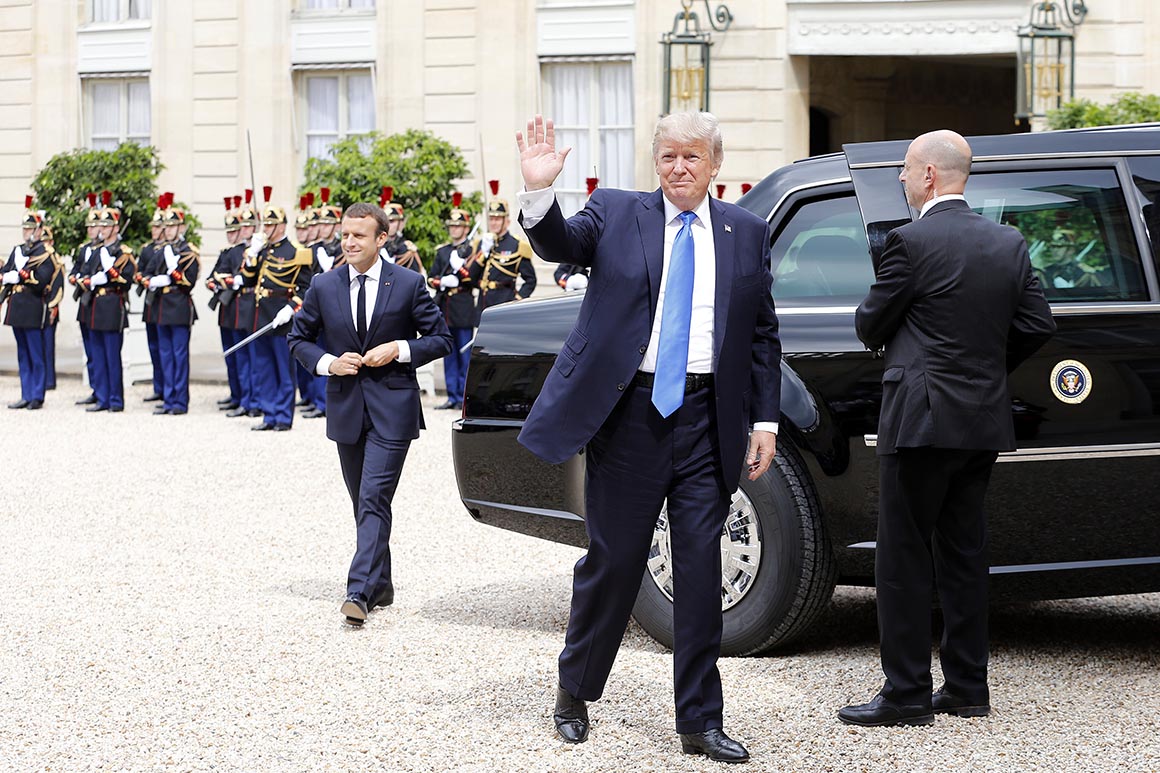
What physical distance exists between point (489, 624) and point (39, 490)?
195 inches

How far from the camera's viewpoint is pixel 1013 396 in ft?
17.8

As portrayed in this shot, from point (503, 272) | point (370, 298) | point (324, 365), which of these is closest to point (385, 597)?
point (324, 365)

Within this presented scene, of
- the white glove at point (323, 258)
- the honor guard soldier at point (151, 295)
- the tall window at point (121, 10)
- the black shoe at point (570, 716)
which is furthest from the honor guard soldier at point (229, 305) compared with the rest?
the black shoe at point (570, 716)

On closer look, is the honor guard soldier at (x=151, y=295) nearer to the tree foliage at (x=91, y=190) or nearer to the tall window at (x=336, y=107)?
the tree foliage at (x=91, y=190)

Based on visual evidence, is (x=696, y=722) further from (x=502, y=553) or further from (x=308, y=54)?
(x=308, y=54)

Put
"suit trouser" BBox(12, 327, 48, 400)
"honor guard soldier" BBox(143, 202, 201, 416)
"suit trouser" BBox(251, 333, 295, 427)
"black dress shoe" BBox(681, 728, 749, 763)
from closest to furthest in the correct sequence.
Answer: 1. "black dress shoe" BBox(681, 728, 749, 763)
2. "suit trouser" BBox(251, 333, 295, 427)
3. "honor guard soldier" BBox(143, 202, 201, 416)
4. "suit trouser" BBox(12, 327, 48, 400)

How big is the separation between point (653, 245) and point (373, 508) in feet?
8.06

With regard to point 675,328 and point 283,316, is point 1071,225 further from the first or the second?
point 283,316

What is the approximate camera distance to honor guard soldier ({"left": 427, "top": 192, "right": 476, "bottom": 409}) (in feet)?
53.5

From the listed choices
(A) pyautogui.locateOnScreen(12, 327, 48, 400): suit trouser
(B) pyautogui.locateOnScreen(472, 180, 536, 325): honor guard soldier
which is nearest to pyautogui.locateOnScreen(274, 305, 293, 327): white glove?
(B) pyautogui.locateOnScreen(472, 180, 536, 325): honor guard soldier

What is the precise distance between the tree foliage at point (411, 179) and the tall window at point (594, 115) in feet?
8.71

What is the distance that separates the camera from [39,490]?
10.5 m

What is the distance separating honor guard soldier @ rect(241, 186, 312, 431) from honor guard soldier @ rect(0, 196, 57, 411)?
2654 mm

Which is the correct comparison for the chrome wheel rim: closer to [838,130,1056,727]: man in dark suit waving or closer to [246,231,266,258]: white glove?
[838,130,1056,727]: man in dark suit waving
